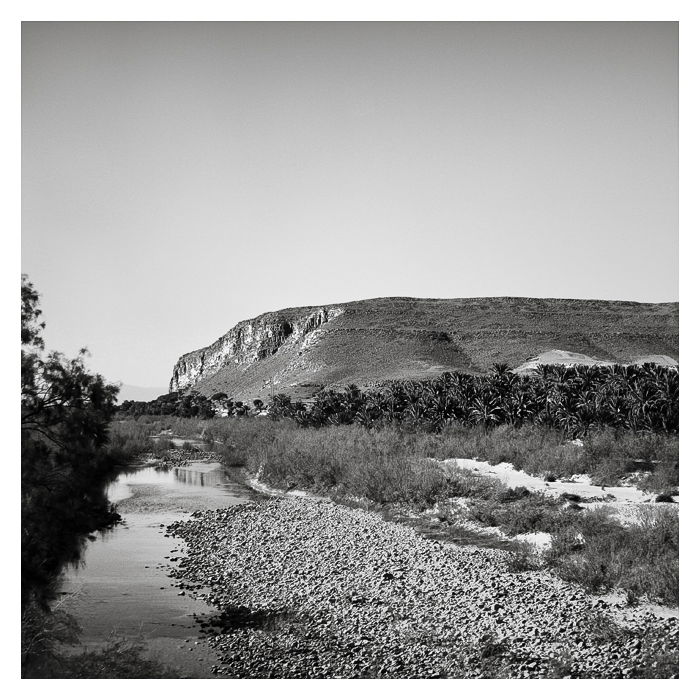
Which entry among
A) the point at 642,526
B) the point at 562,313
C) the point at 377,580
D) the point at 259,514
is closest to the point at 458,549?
the point at 377,580

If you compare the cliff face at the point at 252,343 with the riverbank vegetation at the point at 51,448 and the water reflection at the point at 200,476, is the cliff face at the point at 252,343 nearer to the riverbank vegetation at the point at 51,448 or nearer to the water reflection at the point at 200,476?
the water reflection at the point at 200,476

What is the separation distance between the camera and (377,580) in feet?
Answer: 30.6

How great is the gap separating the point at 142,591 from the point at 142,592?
0.19ft

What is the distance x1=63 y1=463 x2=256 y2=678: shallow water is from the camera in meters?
7.58

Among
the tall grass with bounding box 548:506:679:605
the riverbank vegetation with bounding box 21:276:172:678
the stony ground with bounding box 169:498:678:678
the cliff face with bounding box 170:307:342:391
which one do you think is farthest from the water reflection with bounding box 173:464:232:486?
the cliff face with bounding box 170:307:342:391

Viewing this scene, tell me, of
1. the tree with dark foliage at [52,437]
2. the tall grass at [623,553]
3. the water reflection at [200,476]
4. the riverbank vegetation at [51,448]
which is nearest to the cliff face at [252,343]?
the water reflection at [200,476]

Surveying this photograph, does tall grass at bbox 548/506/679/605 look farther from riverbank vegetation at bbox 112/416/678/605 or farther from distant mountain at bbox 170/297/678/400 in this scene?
distant mountain at bbox 170/297/678/400

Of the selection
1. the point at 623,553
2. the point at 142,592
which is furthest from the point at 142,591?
the point at 623,553

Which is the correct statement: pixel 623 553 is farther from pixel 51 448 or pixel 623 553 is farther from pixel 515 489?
pixel 51 448

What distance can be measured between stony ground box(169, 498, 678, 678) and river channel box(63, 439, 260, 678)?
0.33 m

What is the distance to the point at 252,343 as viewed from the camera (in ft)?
297

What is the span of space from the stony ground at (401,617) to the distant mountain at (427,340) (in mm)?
44916

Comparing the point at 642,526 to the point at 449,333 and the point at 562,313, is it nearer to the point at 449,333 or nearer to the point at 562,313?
the point at 449,333

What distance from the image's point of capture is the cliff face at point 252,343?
273 feet
